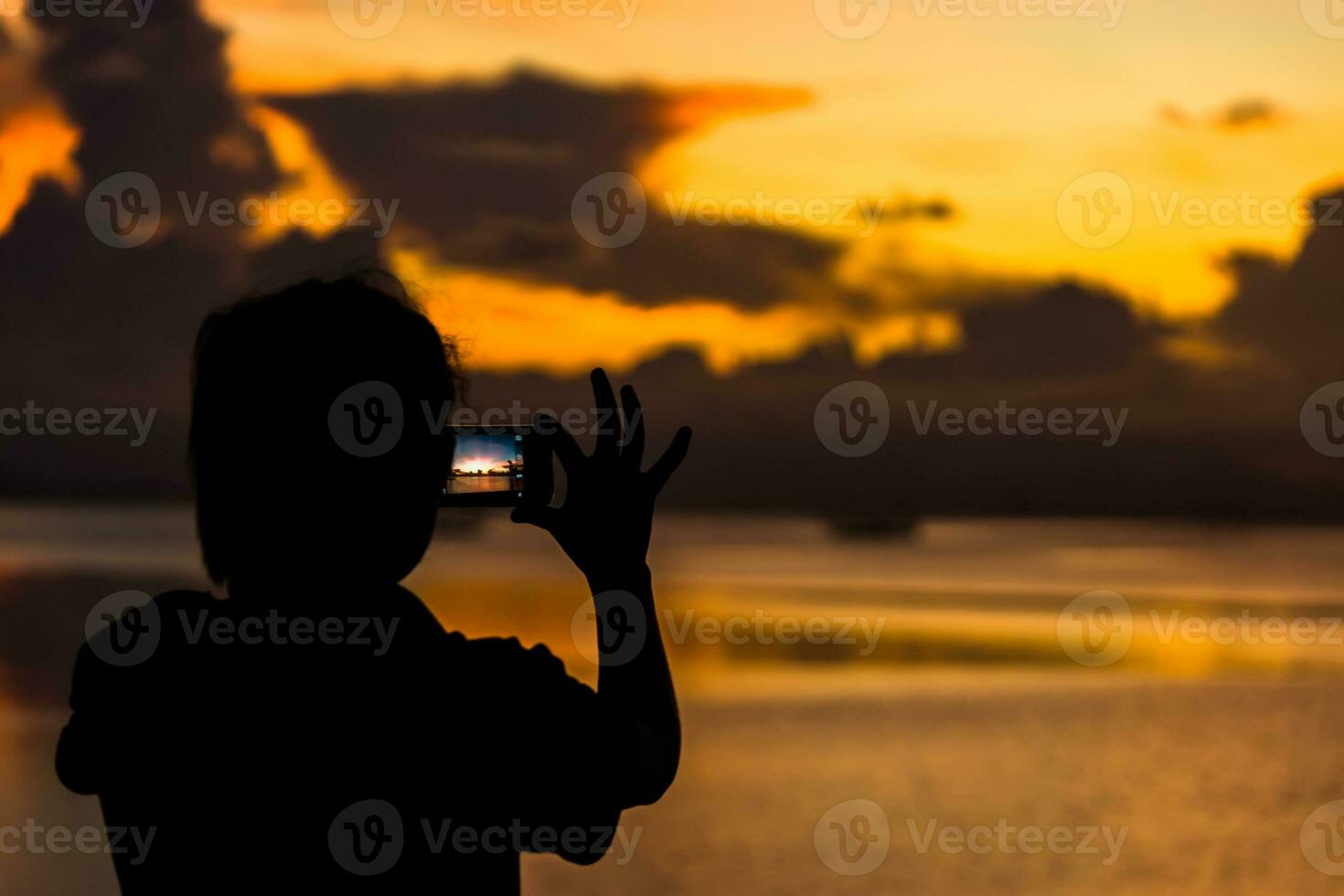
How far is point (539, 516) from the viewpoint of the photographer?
168 cm

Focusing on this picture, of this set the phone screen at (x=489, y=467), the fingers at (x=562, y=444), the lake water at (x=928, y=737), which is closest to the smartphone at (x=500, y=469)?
the phone screen at (x=489, y=467)

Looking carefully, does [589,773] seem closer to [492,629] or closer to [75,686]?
[75,686]

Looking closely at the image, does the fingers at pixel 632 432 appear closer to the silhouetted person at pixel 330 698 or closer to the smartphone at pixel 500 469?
the smartphone at pixel 500 469

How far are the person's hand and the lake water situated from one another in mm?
11761

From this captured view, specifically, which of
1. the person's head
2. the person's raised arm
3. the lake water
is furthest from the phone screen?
the lake water

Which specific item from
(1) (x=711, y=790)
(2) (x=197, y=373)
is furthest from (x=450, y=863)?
(1) (x=711, y=790)

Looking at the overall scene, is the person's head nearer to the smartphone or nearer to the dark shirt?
the dark shirt

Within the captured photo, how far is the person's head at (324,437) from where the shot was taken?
4.62 feet

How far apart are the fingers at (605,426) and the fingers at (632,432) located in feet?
0.05

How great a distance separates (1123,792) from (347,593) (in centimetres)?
1859

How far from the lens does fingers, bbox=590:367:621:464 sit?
1565 mm

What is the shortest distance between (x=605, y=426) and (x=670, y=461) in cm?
11

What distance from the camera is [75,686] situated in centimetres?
142

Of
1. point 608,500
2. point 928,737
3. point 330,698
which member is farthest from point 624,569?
point 928,737
